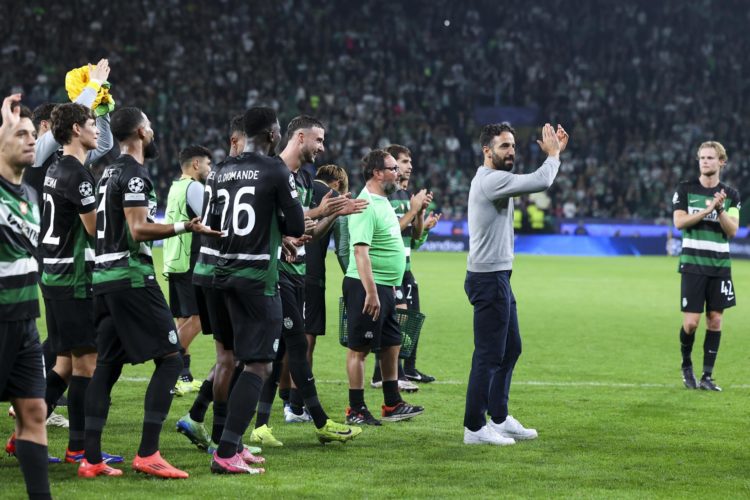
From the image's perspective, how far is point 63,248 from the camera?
6938mm

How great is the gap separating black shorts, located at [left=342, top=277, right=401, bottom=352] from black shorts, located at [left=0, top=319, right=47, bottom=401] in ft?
11.9

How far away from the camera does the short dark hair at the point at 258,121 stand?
21.3ft

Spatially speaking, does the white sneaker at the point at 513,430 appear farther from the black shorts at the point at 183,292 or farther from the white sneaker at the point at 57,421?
the black shorts at the point at 183,292

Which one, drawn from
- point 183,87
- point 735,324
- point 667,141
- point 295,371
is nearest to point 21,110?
point 295,371

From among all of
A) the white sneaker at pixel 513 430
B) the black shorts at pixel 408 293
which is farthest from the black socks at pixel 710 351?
the white sneaker at pixel 513 430

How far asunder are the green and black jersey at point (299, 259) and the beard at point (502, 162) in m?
1.47

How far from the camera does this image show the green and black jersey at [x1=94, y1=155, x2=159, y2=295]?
626 cm

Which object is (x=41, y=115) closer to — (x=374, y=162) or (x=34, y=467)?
(x=374, y=162)

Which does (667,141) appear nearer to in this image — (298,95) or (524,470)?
(298,95)

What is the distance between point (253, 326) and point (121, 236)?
3.28ft

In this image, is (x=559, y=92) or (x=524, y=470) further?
(x=559, y=92)

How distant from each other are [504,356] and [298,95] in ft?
114

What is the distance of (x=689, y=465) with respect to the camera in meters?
6.82

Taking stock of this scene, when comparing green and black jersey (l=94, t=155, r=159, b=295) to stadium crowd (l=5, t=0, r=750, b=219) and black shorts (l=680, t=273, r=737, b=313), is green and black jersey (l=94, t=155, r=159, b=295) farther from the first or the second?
stadium crowd (l=5, t=0, r=750, b=219)
